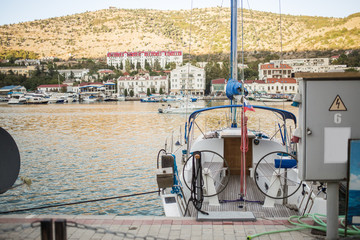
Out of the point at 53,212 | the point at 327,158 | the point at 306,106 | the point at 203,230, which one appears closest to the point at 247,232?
the point at 203,230

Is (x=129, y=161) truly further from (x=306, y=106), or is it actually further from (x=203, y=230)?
(x=306, y=106)

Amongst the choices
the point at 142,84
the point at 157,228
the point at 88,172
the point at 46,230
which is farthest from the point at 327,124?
the point at 142,84

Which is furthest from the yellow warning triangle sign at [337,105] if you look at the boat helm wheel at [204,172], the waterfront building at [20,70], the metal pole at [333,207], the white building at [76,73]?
the waterfront building at [20,70]

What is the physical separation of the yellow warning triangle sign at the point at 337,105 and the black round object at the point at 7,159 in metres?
5.31

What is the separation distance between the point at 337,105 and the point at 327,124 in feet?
0.94

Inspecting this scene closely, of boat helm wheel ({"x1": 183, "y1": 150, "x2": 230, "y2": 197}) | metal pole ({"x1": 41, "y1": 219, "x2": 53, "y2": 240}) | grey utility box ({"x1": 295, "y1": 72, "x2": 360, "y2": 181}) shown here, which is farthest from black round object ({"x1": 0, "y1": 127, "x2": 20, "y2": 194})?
grey utility box ({"x1": 295, "y1": 72, "x2": 360, "y2": 181})

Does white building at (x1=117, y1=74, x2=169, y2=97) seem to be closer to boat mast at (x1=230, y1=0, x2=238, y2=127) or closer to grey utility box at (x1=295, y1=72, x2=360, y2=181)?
boat mast at (x1=230, y1=0, x2=238, y2=127)

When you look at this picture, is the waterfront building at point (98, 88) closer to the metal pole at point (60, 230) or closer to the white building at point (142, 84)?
the white building at point (142, 84)

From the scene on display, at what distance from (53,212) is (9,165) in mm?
5660

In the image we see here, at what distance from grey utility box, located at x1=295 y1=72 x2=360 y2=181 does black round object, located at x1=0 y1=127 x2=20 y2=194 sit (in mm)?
4920

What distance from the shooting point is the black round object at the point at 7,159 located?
594 centimetres

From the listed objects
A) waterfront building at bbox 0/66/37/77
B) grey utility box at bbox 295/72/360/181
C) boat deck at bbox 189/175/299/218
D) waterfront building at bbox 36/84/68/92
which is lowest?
boat deck at bbox 189/175/299/218

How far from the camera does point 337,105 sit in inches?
177

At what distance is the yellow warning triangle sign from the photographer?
14.7ft
